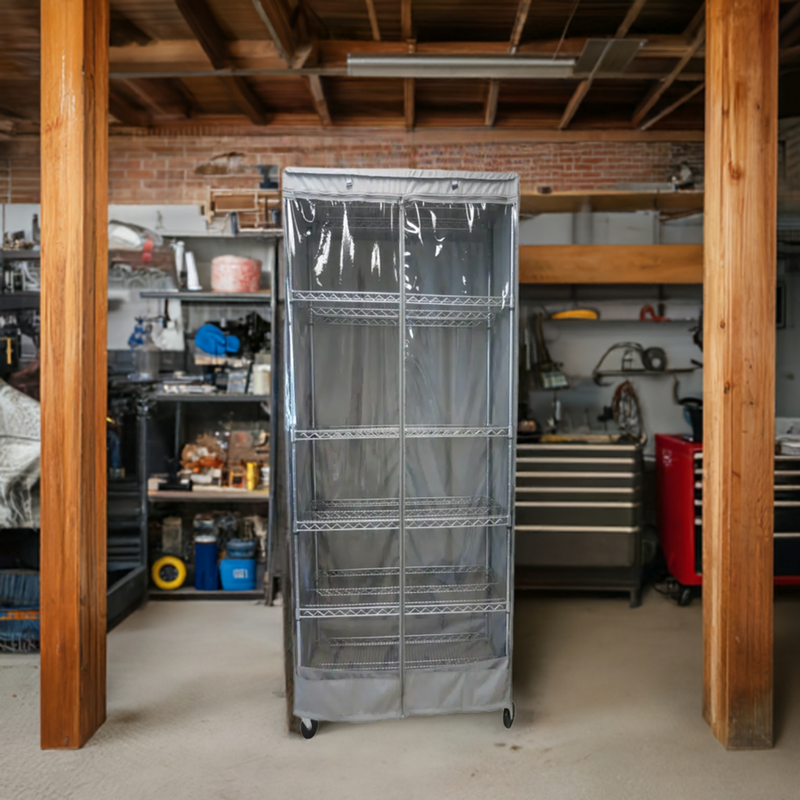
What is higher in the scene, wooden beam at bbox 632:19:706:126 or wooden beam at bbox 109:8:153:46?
wooden beam at bbox 109:8:153:46

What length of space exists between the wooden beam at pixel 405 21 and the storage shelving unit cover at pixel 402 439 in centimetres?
144

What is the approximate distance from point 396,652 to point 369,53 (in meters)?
3.02

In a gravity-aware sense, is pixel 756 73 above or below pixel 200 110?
below

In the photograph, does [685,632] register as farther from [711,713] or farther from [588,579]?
[711,713]

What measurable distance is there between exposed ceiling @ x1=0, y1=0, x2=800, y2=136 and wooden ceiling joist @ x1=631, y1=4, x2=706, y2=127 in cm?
1

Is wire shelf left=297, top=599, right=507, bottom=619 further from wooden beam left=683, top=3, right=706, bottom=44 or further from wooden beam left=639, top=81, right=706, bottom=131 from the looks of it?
wooden beam left=639, top=81, right=706, bottom=131

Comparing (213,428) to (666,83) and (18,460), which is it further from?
(666,83)

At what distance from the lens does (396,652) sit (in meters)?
2.60

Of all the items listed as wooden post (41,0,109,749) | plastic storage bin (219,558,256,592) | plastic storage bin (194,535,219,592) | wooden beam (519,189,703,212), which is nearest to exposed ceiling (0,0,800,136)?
wooden beam (519,189,703,212)

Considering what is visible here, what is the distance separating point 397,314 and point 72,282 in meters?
1.20

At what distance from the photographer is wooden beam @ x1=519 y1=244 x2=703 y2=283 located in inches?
171

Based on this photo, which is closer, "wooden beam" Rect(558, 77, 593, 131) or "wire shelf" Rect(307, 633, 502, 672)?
"wire shelf" Rect(307, 633, 502, 672)

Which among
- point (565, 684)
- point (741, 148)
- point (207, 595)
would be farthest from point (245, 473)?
point (741, 148)

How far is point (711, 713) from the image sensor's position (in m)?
2.58
